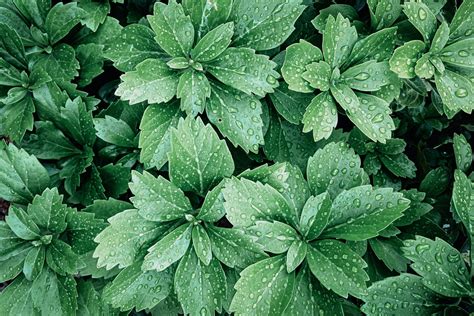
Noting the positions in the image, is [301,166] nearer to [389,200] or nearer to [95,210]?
[389,200]

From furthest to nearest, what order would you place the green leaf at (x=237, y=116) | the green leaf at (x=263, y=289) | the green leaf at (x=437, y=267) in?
the green leaf at (x=237, y=116) → the green leaf at (x=437, y=267) → the green leaf at (x=263, y=289)

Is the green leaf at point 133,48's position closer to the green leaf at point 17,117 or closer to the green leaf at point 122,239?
the green leaf at point 17,117

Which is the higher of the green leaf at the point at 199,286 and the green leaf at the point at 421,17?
the green leaf at the point at 421,17

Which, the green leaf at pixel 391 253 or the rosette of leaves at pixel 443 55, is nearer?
the rosette of leaves at pixel 443 55

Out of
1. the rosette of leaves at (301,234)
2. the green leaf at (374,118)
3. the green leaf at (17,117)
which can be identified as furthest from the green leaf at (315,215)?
the green leaf at (17,117)

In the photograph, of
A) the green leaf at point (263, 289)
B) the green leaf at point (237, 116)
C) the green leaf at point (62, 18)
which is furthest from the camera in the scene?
the green leaf at point (62, 18)

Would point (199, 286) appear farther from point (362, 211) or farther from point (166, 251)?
point (362, 211)

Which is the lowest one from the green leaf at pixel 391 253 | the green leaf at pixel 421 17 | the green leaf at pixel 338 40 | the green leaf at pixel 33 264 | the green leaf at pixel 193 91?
the green leaf at pixel 391 253
